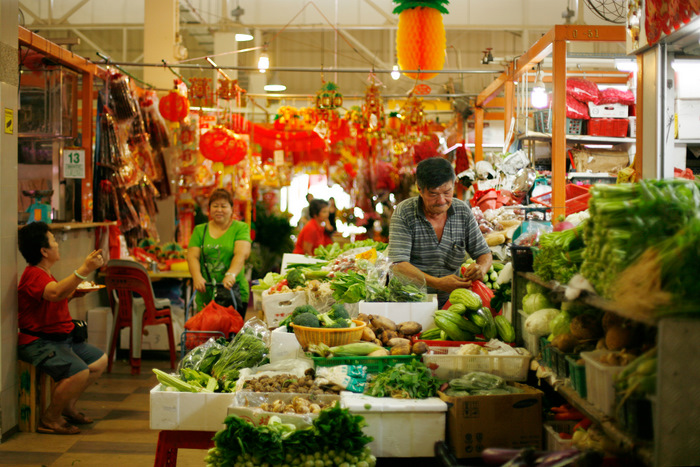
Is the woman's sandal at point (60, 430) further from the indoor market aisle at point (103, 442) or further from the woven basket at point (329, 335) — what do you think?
the woven basket at point (329, 335)

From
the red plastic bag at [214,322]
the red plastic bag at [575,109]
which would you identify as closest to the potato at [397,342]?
the red plastic bag at [214,322]

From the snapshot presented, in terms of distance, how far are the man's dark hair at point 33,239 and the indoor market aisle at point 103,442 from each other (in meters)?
1.32

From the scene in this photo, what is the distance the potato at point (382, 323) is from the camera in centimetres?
328

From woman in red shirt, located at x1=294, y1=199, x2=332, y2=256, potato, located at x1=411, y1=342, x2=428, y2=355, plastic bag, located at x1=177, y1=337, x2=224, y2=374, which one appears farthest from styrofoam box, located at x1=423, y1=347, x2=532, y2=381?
woman in red shirt, located at x1=294, y1=199, x2=332, y2=256

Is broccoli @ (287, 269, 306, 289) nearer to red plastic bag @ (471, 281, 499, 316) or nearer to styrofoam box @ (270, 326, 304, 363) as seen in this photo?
red plastic bag @ (471, 281, 499, 316)

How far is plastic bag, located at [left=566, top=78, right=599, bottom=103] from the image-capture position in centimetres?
566

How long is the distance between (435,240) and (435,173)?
467mm

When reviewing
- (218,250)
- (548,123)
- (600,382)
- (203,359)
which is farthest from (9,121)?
(548,123)

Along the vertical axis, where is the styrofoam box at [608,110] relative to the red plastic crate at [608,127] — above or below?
above

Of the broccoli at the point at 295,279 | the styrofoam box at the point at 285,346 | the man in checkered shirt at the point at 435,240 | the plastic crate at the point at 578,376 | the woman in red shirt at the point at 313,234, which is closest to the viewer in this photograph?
the plastic crate at the point at 578,376

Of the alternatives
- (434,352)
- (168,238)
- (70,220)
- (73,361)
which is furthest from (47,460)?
(168,238)

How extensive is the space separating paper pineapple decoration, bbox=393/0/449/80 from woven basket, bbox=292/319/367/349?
10.4 feet

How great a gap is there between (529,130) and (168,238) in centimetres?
587

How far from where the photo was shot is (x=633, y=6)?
3441 millimetres
